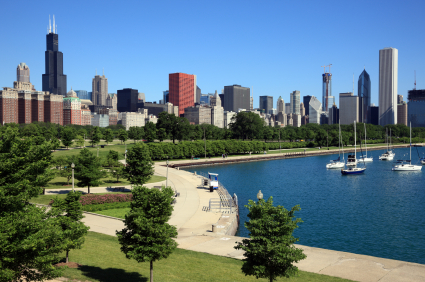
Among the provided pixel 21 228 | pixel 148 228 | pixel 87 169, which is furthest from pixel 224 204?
pixel 21 228

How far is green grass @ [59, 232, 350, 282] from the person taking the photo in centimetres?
1822

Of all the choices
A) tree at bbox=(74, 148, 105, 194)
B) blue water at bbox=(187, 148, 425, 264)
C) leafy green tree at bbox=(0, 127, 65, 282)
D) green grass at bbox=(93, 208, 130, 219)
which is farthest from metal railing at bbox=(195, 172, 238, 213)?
leafy green tree at bbox=(0, 127, 65, 282)

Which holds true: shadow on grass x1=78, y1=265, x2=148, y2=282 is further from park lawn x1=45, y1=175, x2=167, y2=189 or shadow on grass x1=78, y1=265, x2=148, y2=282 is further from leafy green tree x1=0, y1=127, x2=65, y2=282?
park lawn x1=45, y1=175, x2=167, y2=189

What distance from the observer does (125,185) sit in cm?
→ 5391

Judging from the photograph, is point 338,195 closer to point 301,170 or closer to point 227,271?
point 301,170

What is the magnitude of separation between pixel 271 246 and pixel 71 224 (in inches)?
427

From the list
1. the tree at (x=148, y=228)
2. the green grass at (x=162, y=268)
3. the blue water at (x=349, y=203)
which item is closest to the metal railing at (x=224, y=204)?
the blue water at (x=349, y=203)

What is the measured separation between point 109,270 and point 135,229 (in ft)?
15.6

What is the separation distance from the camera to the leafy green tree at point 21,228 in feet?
→ 41.6

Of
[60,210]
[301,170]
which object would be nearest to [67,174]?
[60,210]

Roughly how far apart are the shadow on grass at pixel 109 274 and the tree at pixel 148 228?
2.47m

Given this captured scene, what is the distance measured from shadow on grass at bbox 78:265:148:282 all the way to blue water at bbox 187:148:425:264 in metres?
17.6

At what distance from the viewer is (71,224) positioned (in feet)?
61.8

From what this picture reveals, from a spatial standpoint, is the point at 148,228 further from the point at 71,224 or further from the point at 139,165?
the point at 139,165
